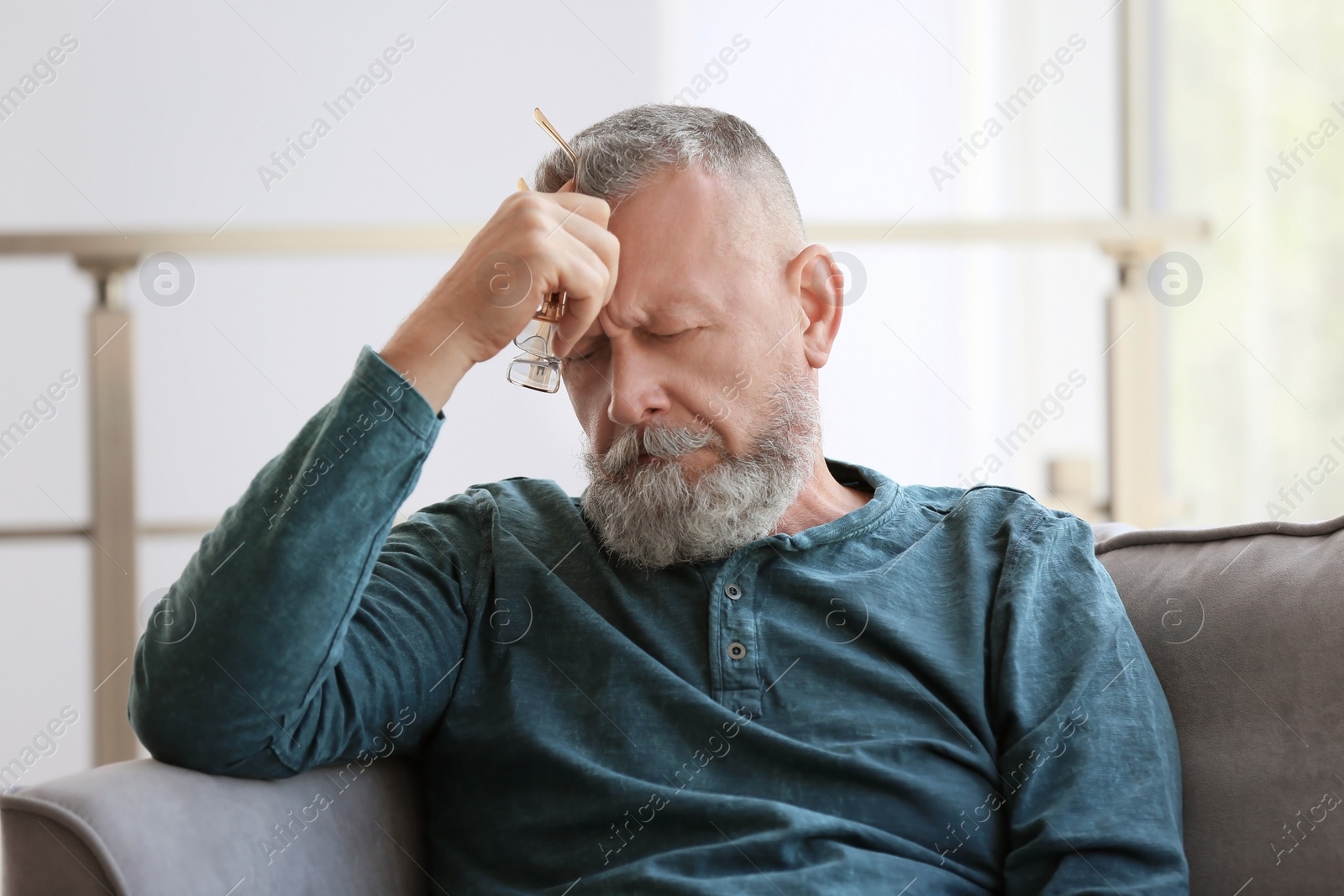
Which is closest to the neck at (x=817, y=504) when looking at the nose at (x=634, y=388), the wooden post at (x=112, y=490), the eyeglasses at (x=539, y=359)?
the nose at (x=634, y=388)

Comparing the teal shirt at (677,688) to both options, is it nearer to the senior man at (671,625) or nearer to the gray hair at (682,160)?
the senior man at (671,625)

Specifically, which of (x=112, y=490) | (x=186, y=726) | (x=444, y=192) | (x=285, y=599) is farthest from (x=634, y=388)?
(x=444, y=192)

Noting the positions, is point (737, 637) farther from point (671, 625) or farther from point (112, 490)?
point (112, 490)

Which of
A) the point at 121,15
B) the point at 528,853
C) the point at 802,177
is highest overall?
the point at 121,15

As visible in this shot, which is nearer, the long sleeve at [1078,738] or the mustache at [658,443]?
the long sleeve at [1078,738]

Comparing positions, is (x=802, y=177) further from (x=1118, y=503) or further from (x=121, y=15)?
(x=121, y=15)

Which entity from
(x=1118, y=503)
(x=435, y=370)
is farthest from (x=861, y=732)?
(x=1118, y=503)

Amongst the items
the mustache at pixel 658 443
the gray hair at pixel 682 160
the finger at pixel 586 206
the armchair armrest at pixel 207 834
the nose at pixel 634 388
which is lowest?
the armchair armrest at pixel 207 834

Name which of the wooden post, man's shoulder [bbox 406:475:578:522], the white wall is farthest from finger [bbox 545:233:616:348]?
the white wall

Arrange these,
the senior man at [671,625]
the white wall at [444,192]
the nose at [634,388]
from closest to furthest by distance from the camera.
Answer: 1. the senior man at [671,625]
2. the nose at [634,388]
3. the white wall at [444,192]

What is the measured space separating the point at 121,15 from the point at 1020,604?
2.84 meters

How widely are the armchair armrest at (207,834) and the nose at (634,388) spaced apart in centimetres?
45

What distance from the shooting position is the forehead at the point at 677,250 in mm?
1220

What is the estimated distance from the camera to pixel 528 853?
1.11m
